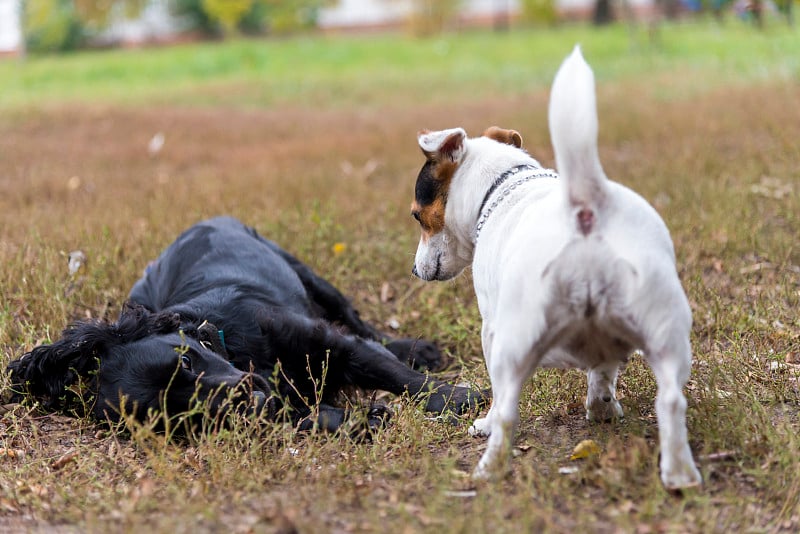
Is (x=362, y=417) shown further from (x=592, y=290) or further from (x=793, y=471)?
(x=793, y=471)

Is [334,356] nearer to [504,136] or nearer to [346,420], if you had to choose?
[346,420]

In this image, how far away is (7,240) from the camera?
753 cm

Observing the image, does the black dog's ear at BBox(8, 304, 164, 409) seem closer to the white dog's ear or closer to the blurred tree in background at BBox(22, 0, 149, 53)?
the white dog's ear

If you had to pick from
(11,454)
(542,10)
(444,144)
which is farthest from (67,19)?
(444,144)

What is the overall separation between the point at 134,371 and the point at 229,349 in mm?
828

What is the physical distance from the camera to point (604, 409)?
4027mm

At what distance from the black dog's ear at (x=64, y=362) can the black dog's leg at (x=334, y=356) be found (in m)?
1.05

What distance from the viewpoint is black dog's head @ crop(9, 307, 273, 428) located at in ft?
14.1

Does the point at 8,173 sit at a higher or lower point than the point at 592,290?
lower

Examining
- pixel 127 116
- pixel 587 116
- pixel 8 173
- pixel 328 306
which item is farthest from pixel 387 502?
pixel 127 116

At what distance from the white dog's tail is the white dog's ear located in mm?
1004

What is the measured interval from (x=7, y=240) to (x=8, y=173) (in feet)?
11.7

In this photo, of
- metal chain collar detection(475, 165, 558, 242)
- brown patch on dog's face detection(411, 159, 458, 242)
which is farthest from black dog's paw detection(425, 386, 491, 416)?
metal chain collar detection(475, 165, 558, 242)

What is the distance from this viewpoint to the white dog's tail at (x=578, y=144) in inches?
122
